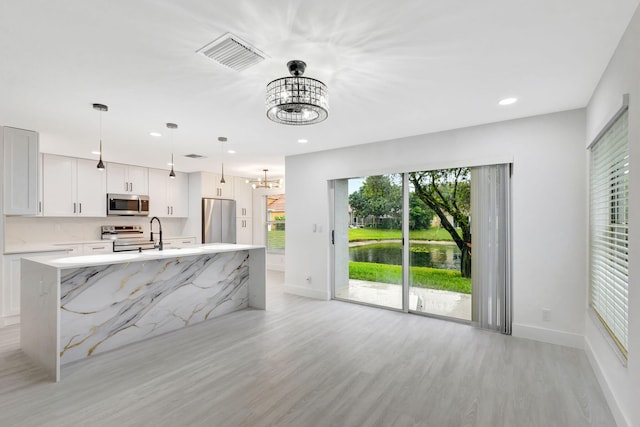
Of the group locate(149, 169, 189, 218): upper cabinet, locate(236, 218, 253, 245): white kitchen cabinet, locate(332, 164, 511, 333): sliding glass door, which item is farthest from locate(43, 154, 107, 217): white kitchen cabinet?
locate(332, 164, 511, 333): sliding glass door

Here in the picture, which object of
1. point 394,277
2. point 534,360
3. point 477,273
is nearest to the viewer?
point 534,360

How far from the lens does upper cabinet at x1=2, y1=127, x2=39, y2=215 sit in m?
3.84

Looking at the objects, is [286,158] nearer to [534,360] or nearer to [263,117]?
[263,117]

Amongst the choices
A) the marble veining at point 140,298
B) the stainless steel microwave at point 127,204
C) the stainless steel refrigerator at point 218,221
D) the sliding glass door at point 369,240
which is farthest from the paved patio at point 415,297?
the stainless steel microwave at point 127,204

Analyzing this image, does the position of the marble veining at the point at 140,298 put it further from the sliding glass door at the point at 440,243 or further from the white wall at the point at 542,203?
the white wall at the point at 542,203

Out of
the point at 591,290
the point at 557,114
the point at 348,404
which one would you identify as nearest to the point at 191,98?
the point at 348,404

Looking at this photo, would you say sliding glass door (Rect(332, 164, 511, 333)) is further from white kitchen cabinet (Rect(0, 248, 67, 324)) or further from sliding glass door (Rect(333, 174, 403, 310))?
white kitchen cabinet (Rect(0, 248, 67, 324))

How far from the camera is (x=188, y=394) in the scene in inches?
92.1

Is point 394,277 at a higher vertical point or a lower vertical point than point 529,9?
lower

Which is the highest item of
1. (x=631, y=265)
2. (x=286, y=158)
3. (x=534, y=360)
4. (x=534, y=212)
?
(x=286, y=158)

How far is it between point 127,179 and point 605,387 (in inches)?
295

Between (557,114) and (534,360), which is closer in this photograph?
(534,360)

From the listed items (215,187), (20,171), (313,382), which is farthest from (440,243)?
(20,171)

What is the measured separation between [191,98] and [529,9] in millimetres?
2652
